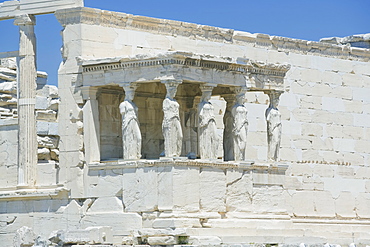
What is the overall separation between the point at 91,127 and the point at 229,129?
9.27ft

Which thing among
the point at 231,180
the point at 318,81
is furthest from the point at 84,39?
the point at 318,81

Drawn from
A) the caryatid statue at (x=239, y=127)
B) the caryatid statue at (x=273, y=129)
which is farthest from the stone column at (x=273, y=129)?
the caryatid statue at (x=239, y=127)

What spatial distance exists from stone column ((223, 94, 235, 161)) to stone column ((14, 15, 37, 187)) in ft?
11.8

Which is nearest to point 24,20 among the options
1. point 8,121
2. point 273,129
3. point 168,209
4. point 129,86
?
point 8,121

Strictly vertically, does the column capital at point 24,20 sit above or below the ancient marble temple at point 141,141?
above

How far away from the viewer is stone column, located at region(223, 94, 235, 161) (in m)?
24.4

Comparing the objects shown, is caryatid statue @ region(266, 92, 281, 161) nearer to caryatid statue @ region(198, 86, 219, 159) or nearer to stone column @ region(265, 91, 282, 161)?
stone column @ region(265, 91, 282, 161)

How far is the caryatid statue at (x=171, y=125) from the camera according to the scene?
22.4m

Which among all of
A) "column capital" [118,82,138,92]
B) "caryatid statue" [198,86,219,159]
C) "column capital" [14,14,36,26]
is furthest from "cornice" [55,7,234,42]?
"caryatid statue" [198,86,219,159]

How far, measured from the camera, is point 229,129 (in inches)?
967

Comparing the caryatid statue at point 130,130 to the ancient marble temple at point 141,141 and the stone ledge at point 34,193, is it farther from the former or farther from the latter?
the stone ledge at point 34,193

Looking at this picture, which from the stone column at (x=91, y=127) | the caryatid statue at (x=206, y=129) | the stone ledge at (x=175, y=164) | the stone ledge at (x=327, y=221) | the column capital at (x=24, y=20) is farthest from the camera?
the stone ledge at (x=327, y=221)

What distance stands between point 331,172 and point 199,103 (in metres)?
6.24

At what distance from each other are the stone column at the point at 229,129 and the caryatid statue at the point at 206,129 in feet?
4.26
